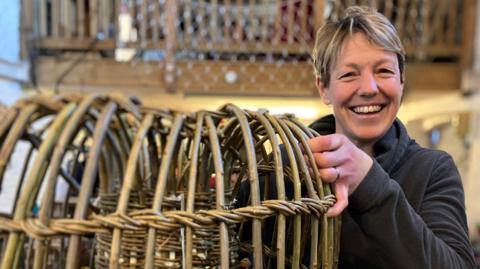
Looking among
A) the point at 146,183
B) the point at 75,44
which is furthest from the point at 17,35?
the point at 146,183

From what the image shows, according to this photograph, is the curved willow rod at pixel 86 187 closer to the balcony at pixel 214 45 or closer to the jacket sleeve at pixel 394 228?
the jacket sleeve at pixel 394 228

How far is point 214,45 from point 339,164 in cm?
243

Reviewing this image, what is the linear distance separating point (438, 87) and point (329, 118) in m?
2.43

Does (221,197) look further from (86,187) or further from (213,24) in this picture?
(213,24)

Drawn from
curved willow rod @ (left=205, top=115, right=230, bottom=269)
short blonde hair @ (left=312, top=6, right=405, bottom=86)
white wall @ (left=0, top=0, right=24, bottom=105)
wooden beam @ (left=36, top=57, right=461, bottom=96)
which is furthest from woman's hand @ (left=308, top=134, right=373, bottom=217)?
white wall @ (left=0, top=0, right=24, bottom=105)

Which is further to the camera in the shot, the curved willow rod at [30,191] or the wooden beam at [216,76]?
the wooden beam at [216,76]

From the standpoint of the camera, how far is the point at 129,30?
296cm

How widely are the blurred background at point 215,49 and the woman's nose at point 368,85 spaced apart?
2193 millimetres

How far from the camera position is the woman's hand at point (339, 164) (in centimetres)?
55

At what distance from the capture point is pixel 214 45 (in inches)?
114

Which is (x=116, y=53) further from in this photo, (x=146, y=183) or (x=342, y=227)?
(x=342, y=227)

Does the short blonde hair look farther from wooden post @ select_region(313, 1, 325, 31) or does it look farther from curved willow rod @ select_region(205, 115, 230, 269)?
wooden post @ select_region(313, 1, 325, 31)

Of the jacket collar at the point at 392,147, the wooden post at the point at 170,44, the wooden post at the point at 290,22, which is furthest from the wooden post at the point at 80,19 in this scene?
the jacket collar at the point at 392,147

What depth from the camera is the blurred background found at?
9.39ft
